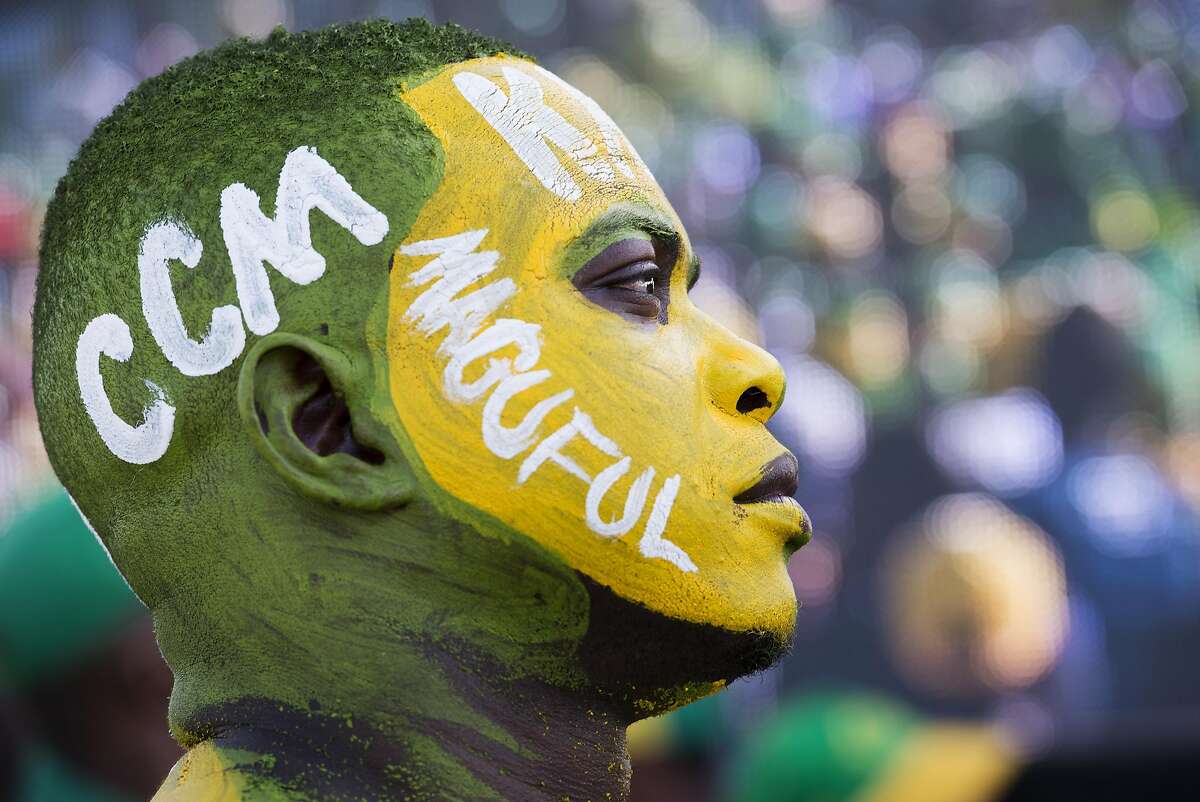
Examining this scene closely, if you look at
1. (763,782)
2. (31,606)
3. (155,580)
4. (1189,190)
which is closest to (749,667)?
(155,580)

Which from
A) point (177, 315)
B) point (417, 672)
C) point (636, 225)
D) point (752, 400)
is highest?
point (177, 315)

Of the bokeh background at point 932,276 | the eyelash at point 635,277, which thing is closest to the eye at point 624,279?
the eyelash at point 635,277

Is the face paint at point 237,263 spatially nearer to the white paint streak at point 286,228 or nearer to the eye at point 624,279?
the white paint streak at point 286,228

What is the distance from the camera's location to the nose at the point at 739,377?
2432mm

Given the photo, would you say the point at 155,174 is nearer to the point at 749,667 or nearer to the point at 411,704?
the point at 411,704

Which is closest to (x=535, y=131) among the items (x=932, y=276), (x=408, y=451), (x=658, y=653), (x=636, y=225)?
(x=636, y=225)

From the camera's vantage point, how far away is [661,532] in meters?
2.30

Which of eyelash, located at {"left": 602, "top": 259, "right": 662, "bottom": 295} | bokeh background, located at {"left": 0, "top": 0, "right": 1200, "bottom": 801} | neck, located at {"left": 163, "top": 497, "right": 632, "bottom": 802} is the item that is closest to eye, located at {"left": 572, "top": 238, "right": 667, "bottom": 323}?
eyelash, located at {"left": 602, "top": 259, "right": 662, "bottom": 295}

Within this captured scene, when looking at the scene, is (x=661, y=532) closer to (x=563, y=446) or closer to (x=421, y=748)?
(x=563, y=446)

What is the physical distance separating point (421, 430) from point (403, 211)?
0.33 metres

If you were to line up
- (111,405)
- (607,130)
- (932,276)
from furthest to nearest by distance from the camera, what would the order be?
(932,276), (607,130), (111,405)

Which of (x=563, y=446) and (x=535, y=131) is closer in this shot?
(x=563, y=446)

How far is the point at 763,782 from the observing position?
7.41 metres

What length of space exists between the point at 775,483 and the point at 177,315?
35.8 inches
